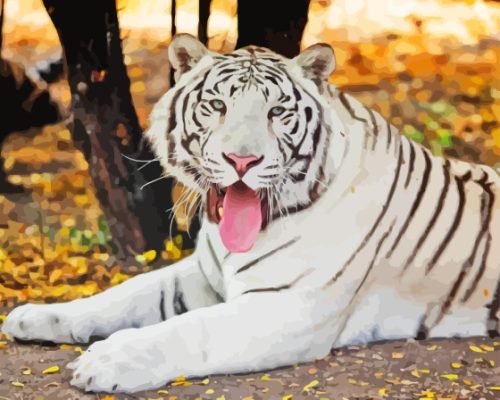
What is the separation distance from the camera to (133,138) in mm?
3592

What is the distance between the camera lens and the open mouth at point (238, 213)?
321 cm

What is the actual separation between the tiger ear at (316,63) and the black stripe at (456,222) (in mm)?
716

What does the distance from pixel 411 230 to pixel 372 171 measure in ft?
0.94

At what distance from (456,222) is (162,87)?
1.34 metres

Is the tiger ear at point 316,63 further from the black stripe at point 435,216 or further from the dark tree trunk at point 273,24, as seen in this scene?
the black stripe at point 435,216

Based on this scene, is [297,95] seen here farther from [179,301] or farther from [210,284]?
[179,301]

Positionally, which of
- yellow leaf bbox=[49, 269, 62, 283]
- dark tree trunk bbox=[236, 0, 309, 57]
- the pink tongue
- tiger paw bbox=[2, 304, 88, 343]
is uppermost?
dark tree trunk bbox=[236, 0, 309, 57]

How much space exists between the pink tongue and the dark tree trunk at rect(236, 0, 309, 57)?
0.66 metres

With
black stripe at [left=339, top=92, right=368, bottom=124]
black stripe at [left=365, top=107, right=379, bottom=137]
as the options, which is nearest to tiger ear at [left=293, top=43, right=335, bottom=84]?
black stripe at [left=339, top=92, right=368, bottom=124]

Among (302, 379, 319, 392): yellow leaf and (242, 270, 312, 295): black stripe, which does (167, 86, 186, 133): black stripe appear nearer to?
(242, 270, 312, 295): black stripe

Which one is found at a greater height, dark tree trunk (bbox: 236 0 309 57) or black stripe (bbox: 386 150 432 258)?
dark tree trunk (bbox: 236 0 309 57)

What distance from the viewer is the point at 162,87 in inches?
137

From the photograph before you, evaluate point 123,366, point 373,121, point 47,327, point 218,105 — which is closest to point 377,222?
point 373,121

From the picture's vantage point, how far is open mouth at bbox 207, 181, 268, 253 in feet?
10.5
